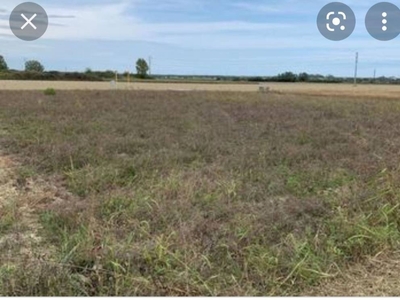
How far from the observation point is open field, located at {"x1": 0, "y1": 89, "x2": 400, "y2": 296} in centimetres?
278

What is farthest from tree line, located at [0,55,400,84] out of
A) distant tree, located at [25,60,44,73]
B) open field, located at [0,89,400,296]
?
open field, located at [0,89,400,296]

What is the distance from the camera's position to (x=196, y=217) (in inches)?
154

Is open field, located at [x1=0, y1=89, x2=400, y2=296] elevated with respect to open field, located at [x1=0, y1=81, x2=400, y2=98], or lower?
lower

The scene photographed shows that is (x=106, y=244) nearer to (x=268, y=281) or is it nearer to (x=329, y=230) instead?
(x=268, y=281)

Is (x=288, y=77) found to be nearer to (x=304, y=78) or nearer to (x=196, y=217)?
(x=304, y=78)

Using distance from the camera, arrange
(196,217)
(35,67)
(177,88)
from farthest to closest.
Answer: (35,67) < (177,88) < (196,217)

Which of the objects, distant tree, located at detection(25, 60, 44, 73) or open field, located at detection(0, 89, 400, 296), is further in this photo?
distant tree, located at detection(25, 60, 44, 73)

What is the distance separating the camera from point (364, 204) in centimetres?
429

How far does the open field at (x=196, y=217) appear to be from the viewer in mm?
2777

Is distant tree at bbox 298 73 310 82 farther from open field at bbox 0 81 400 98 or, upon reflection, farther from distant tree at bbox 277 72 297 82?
open field at bbox 0 81 400 98

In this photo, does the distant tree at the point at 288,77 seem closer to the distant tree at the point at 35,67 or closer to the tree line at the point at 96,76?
the tree line at the point at 96,76

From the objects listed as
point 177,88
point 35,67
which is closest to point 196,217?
point 177,88

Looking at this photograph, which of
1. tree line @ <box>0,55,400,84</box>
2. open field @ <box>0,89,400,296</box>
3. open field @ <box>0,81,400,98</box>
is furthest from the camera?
tree line @ <box>0,55,400,84</box>

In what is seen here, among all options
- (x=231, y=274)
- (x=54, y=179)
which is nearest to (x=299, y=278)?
(x=231, y=274)
